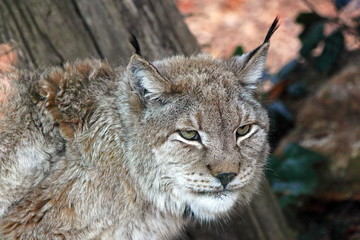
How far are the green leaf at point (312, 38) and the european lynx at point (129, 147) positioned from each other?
10.3 feet

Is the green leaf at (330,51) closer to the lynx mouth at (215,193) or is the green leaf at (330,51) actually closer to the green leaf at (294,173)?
the green leaf at (294,173)

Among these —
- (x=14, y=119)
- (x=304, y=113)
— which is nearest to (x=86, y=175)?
(x=14, y=119)

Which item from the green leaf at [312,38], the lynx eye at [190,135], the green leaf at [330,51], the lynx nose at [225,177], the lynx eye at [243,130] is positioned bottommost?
the lynx nose at [225,177]

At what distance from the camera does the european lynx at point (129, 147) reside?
15.8ft

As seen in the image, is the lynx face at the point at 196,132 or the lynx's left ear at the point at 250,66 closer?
the lynx face at the point at 196,132

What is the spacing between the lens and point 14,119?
511 centimetres

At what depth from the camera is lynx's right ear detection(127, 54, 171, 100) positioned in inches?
184

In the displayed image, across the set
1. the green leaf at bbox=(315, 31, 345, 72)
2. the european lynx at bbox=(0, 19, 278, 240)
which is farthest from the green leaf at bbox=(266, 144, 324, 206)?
the european lynx at bbox=(0, 19, 278, 240)

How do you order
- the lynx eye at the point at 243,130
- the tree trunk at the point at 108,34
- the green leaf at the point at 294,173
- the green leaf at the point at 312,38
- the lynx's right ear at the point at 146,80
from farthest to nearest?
the green leaf at the point at 312,38 < the green leaf at the point at 294,173 < the tree trunk at the point at 108,34 < the lynx eye at the point at 243,130 < the lynx's right ear at the point at 146,80

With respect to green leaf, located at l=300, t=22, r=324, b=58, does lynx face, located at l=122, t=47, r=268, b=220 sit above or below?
below

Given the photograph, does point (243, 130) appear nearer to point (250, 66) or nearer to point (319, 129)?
point (250, 66)

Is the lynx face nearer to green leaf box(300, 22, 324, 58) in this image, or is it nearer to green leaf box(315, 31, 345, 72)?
green leaf box(300, 22, 324, 58)

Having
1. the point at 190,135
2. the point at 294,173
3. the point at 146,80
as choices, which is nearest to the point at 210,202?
the point at 190,135

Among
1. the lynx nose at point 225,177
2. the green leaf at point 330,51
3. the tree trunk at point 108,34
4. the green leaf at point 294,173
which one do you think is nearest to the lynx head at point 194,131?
the lynx nose at point 225,177
